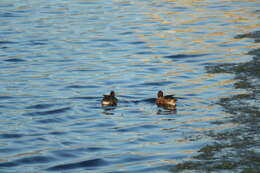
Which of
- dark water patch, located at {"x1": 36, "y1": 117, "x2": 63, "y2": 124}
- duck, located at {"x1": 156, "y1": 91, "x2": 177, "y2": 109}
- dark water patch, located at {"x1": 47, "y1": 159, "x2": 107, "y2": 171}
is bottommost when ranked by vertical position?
dark water patch, located at {"x1": 47, "y1": 159, "x2": 107, "y2": 171}

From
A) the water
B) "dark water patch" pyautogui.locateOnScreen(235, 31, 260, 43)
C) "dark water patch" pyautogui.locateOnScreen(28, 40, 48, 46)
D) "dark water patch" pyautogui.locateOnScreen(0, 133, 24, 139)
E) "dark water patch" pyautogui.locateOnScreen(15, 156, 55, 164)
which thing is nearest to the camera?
"dark water patch" pyautogui.locateOnScreen(15, 156, 55, 164)

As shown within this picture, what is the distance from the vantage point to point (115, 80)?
1695 centimetres

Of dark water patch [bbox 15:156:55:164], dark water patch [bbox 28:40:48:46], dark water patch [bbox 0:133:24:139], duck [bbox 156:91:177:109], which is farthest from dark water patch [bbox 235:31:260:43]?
dark water patch [bbox 15:156:55:164]

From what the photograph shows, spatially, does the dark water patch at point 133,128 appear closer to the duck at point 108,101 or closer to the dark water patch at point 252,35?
the duck at point 108,101

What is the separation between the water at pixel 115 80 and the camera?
10.9m

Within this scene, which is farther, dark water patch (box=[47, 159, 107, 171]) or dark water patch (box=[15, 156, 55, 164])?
dark water patch (box=[15, 156, 55, 164])

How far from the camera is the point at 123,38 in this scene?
941 inches

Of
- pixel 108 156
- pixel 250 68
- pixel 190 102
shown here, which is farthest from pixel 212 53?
pixel 108 156

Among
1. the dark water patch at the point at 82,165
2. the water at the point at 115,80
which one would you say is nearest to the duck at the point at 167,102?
the water at the point at 115,80

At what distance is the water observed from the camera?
10.9 m

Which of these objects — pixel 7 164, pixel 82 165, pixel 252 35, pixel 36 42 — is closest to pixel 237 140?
pixel 82 165

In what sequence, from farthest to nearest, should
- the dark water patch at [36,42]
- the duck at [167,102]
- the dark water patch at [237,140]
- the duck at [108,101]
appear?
the dark water patch at [36,42], the duck at [108,101], the duck at [167,102], the dark water patch at [237,140]

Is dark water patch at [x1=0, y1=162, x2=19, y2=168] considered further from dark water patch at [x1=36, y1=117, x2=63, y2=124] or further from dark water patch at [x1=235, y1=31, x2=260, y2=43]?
dark water patch at [x1=235, y1=31, x2=260, y2=43]

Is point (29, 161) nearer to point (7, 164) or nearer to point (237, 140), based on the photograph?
point (7, 164)
